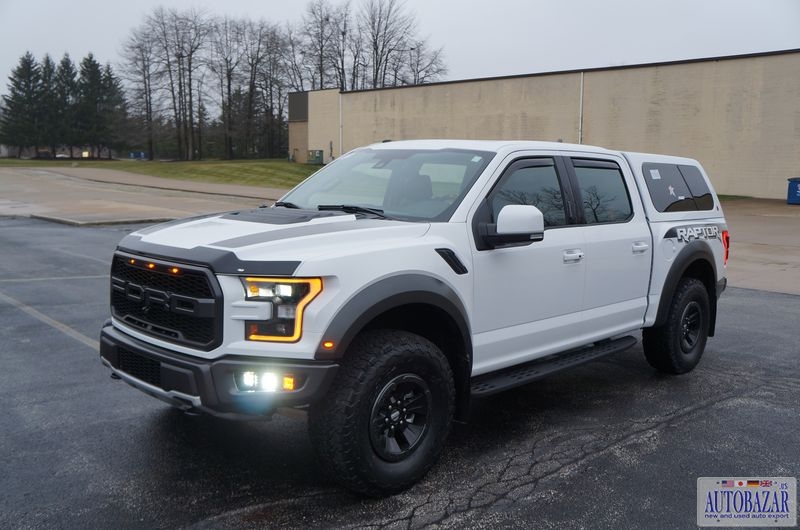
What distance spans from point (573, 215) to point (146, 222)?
16.7 metres

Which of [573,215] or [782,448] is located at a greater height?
[573,215]

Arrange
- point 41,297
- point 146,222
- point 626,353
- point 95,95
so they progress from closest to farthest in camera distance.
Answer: point 626,353 → point 41,297 → point 146,222 → point 95,95

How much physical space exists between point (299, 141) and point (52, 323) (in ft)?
170

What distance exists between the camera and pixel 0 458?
13.5 ft

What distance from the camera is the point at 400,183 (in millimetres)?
4645

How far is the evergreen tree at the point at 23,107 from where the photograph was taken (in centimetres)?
8675

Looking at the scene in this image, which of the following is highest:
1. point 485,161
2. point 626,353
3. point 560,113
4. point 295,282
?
point 560,113

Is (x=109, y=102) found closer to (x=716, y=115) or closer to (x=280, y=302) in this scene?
(x=716, y=115)

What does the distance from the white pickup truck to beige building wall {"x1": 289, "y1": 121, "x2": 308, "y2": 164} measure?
5301 cm

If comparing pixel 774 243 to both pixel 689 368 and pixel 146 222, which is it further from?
pixel 146 222

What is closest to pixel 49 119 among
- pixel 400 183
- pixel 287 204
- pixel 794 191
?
pixel 794 191

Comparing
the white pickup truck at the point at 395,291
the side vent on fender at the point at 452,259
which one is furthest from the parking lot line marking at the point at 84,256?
the side vent on fender at the point at 452,259

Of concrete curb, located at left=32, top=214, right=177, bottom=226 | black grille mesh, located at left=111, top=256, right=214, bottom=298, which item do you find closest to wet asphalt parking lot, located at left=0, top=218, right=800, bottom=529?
black grille mesh, located at left=111, top=256, right=214, bottom=298

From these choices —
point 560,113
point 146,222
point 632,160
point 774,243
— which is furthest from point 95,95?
point 632,160
